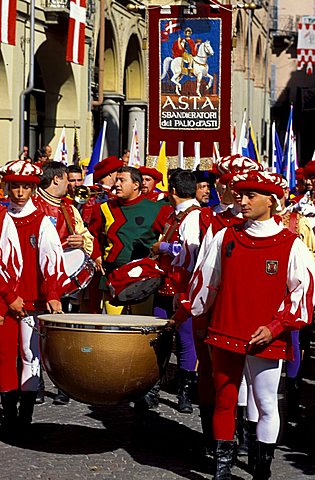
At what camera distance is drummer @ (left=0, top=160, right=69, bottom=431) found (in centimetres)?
788

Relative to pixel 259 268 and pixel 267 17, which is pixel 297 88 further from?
pixel 259 268

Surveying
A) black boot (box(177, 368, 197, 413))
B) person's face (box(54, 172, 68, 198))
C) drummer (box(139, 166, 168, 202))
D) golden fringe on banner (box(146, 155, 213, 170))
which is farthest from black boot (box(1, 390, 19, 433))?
golden fringe on banner (box(146, 155, 213, 170))

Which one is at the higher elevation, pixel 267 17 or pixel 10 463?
pixel 267 17

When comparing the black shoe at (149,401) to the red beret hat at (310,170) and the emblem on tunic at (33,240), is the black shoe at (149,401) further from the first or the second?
the red beret hat at (310,170)

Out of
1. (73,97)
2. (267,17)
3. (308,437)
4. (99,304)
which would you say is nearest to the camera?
(308,437)

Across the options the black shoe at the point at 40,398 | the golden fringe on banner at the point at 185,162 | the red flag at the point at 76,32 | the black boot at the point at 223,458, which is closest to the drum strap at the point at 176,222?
the black shoe at the point at 40,398

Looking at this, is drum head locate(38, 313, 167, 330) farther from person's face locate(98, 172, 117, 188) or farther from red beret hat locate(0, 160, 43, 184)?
person's face locate(98, 172, 117, 188)

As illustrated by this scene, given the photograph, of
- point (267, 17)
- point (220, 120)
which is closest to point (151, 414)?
point (220, 120)

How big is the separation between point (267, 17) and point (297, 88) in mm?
4589

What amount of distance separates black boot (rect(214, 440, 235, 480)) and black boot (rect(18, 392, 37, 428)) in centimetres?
173

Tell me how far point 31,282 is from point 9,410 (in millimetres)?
861

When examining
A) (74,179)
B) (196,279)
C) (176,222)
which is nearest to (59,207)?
(176,222)

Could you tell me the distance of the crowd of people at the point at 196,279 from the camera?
258 inches

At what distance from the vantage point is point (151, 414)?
9.00 m
